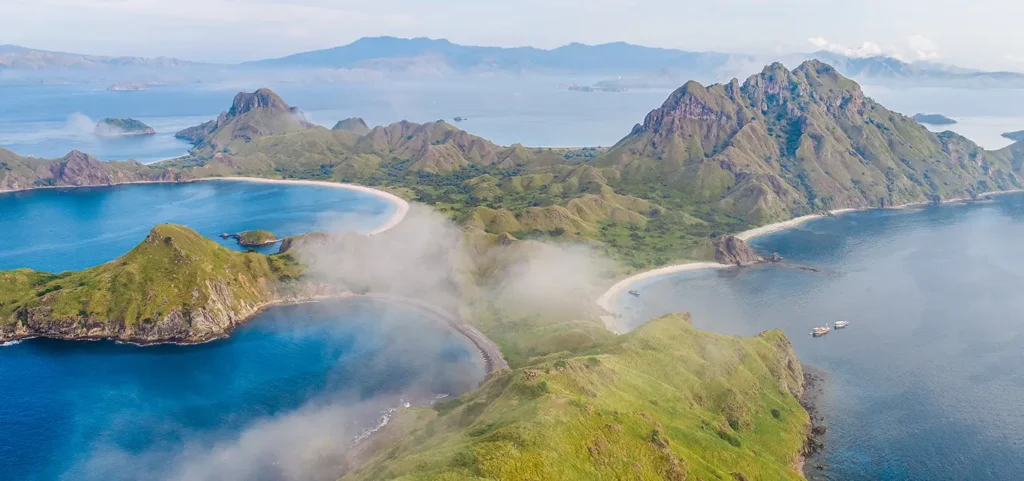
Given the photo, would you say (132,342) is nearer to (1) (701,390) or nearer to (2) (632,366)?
(2) (632,366)

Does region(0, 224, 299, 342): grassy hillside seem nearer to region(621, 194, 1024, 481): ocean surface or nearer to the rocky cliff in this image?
the rocky cliff

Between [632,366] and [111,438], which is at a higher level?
[632,366]

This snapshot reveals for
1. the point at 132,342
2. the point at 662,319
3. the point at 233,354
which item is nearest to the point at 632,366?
the point at 662,319

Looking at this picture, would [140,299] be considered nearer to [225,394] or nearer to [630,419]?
[225,394]

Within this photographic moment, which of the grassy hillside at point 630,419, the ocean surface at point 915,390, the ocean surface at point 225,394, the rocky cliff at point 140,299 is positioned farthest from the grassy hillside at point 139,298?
the ocean surface at point 915,390

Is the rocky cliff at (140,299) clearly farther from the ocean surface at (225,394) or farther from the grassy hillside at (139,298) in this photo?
the ocean surface at (225,394)

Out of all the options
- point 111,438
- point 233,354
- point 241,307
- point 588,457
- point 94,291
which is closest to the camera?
point 588,457
